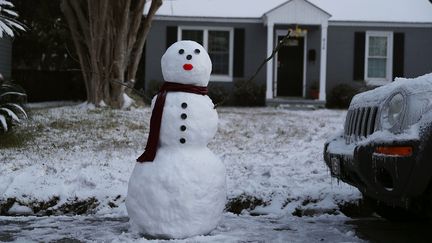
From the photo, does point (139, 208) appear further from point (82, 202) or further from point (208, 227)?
point (82, 202)

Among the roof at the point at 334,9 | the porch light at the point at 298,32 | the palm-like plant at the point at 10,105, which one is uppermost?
the roof at the point at 334,9

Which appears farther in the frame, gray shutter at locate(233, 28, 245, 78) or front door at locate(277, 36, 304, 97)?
front door at locate(277, 36, 304, 97)

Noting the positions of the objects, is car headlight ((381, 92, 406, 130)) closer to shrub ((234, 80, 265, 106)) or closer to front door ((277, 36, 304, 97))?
shrub ((234, 80, 265, 106))

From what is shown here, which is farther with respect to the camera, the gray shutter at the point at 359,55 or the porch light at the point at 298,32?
the gray shutter at the point at 359,55

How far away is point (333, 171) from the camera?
5.62m

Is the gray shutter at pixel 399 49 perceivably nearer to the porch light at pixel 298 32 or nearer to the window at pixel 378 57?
the window at pixel 378 57

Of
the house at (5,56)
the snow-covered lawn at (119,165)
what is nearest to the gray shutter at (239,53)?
the snow-covered lawn at (119,165)

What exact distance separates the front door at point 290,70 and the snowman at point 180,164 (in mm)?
16052

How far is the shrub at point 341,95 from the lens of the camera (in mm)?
19775

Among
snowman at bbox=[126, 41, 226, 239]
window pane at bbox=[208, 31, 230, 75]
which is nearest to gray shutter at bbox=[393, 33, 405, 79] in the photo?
window pane at bbox=[208, 31, 230, 75]

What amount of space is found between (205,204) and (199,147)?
495 millimetres

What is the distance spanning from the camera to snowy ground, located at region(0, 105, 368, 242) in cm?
582

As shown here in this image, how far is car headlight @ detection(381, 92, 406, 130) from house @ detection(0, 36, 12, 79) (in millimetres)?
19013

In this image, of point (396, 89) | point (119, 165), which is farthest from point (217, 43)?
point (396, 89)
